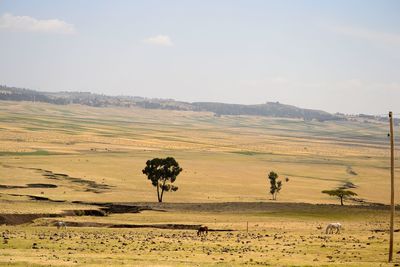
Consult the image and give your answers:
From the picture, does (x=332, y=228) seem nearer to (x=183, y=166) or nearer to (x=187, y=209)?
(x=187, y=209)

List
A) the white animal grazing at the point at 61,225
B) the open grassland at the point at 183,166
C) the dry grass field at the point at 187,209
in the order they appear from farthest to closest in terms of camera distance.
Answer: the open grassland at the point at 183,166 → the white animal grazing at the point at 61,225 → the dry grass field at the point at 187,209

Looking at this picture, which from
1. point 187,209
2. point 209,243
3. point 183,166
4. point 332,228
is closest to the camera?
point 209,243

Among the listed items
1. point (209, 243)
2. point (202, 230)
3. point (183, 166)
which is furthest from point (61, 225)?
point (183, 166)

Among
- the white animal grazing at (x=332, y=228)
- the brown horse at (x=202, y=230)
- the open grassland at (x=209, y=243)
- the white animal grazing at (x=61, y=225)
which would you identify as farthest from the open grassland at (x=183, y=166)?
the white animal grazing at (x=332, y=228)

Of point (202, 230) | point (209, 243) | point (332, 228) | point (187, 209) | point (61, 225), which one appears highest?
point (332, 228)

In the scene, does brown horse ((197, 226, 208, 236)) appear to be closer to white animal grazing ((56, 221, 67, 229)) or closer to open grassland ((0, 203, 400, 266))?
open grassland ((0, 203, 400, 266))

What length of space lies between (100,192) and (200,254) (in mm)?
49458

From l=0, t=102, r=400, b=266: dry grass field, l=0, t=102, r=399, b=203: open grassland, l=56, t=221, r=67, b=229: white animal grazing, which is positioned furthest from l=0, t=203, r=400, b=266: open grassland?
l=0, t=102, r=399, b=203: open grassland

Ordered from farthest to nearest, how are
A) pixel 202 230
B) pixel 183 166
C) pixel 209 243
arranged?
pixel 183 166 < pixel 202 230 < pixel 209 243

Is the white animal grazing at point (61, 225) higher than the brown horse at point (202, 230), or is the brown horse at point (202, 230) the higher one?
the brown horse at point (202, 230)

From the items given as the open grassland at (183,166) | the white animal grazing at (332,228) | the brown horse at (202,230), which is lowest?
the open grassland at (183,166)

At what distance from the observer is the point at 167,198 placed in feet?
261

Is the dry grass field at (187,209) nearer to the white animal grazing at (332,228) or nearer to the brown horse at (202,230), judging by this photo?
the brown horse at (202,230)

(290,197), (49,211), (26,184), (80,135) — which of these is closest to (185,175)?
(290,197)
